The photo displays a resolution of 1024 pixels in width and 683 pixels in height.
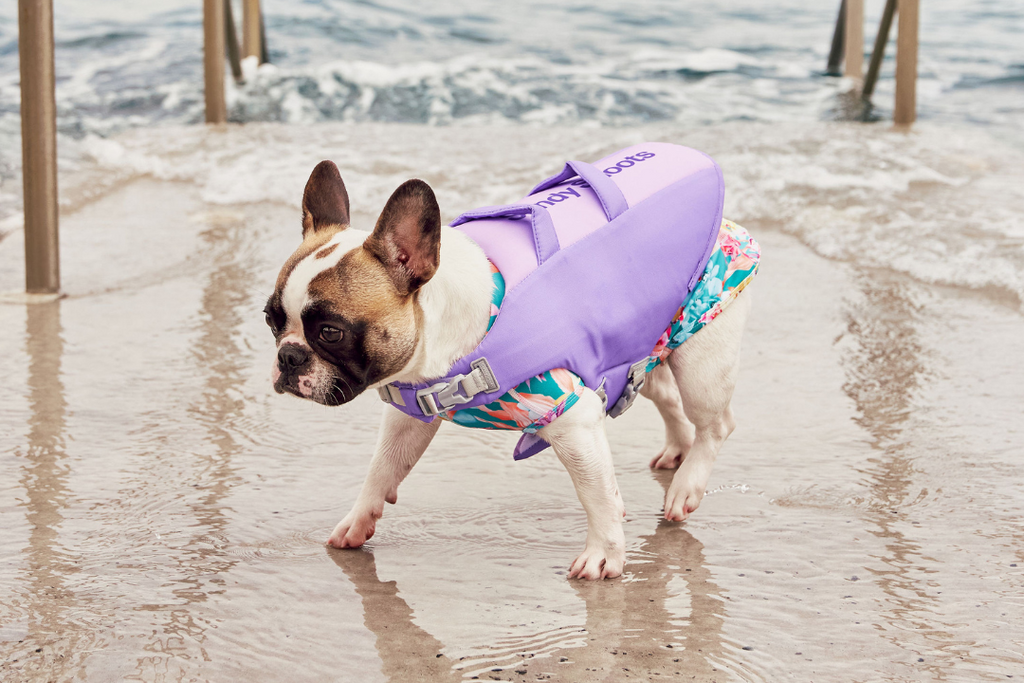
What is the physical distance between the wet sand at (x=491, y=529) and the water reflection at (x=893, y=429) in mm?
12

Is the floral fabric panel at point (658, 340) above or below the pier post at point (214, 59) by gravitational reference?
below

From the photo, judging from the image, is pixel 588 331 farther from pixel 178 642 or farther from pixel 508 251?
pixel 178 642

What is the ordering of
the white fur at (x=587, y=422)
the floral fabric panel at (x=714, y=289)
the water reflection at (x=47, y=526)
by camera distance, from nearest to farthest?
the water reflection at (x=47, y=526), the white fur at (x=587, y=422), the floral fabric panel at (x=714, y=289)

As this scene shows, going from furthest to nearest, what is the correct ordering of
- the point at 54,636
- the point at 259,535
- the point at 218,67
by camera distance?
the point at 218,67
the point at 259,535
the point at 54,636

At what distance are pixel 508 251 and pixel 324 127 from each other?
756 centimetres

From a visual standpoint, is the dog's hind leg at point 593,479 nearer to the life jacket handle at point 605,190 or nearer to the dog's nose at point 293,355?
the life jacket handle at point 605,190

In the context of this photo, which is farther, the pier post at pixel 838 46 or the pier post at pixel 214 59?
the pier post at pixel 838 46

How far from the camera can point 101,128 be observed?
389 inches

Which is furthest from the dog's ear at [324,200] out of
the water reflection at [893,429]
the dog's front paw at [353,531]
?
the water reflection at [893,429]

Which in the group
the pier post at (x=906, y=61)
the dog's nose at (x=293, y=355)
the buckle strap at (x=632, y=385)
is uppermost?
the pier post at (x=906, y=61)

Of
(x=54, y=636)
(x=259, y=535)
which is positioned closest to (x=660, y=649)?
(x=259, y=535)

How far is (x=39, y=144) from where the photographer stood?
4.76m

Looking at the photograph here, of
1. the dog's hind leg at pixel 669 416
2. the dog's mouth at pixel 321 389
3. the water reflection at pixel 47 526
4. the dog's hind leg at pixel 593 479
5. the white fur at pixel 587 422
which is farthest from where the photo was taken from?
the dog's hind leg at pixel 669 416

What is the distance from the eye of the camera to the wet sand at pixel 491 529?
2.20 metres
